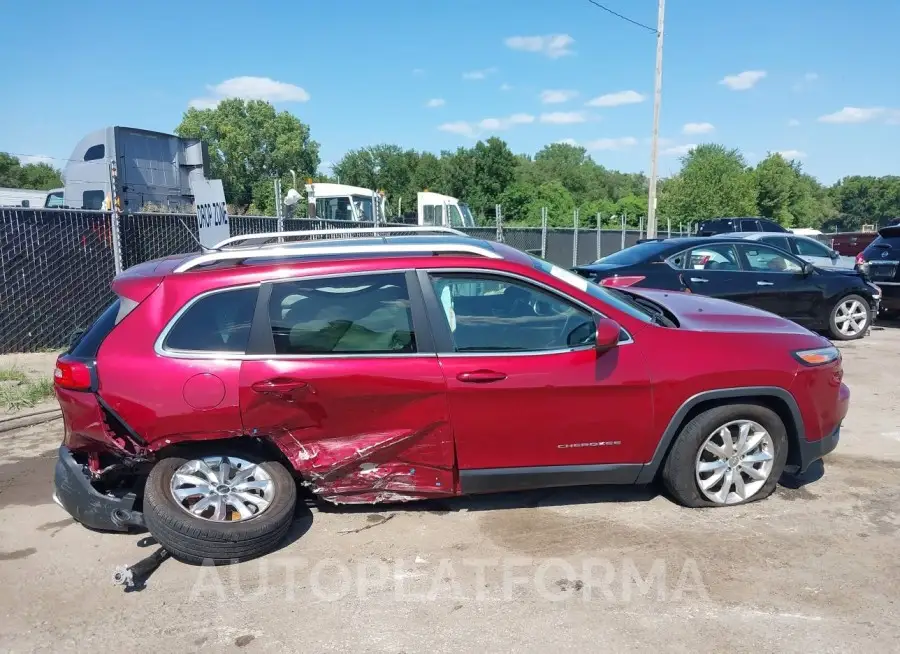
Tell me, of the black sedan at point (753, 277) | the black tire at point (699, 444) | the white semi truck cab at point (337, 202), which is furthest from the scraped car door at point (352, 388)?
the white semi truck cab at point (337, 202)

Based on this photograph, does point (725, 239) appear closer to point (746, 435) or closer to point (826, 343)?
point (826, 343)

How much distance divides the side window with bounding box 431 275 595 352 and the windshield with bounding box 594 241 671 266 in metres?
5.74

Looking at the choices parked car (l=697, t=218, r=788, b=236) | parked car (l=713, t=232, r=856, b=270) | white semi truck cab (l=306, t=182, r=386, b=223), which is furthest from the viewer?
parked car (l=697, t=218, r=788, b=236)

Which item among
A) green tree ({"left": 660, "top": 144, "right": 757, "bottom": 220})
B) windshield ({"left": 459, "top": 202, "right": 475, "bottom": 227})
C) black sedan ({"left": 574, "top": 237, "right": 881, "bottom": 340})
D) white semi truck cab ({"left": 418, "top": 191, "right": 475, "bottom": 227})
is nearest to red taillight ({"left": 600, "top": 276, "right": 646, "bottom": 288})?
black sedan ({"left": 574, "top": 237, "right": 881, "bottom": 340})

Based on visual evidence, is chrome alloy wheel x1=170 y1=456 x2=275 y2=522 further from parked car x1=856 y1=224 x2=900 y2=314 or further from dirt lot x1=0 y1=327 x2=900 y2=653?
parked car x1=856 y1=224 x2=900 y2=314

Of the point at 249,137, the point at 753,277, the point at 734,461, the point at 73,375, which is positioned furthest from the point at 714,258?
the point at 249,137

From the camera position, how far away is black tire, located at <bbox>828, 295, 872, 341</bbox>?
10.1m

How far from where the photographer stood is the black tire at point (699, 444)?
4.14 metres

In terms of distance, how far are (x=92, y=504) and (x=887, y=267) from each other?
12.2 meters

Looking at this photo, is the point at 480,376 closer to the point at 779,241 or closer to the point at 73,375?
the point at 73,375

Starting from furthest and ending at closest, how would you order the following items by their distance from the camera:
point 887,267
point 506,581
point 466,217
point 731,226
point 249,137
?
point 249,137
point 731,226
point 466,217
point 887,267
point 506,581

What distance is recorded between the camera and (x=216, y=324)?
12.8 ft

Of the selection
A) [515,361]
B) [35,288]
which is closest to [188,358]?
[515,361]

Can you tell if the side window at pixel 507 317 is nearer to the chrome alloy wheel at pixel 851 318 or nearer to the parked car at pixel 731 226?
the chrome alloy wheel at pixel 851 318
